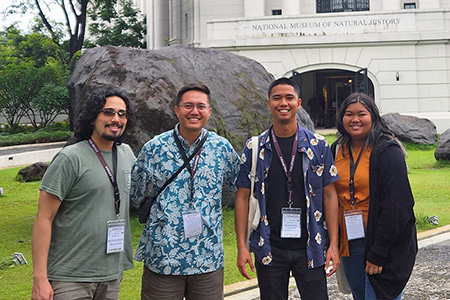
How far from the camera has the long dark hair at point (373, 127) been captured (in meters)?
3.74

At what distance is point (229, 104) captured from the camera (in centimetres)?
949

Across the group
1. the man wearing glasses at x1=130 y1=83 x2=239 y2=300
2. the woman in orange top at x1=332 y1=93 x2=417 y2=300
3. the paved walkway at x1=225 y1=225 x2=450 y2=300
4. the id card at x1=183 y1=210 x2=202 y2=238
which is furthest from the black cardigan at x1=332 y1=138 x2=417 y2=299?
the paved walkway at x1=225 y1=225 x2=450 y2=300

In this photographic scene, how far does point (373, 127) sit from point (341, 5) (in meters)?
29.1

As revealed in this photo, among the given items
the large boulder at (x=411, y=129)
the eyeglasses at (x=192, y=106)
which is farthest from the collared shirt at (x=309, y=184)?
the large boulder at (x=411, y=129)

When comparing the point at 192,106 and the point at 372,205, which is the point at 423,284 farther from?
the point at 192,106

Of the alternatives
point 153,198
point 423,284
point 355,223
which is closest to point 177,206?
A: point 153,198

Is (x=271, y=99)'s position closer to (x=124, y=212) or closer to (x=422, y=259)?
(x=124, y=212)

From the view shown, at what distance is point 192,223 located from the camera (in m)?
3.45

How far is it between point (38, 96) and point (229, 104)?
69.7 feet

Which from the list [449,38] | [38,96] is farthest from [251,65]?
[38,96]

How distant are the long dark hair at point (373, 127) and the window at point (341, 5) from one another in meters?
28.7

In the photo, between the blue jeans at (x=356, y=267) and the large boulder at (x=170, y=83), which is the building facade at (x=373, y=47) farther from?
the blue jeans at (x=356, y=267)

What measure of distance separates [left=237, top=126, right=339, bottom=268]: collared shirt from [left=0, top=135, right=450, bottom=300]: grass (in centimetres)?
242

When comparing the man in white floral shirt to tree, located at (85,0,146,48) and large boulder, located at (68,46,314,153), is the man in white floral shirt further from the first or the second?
tree, located at (85,0,146,48)
